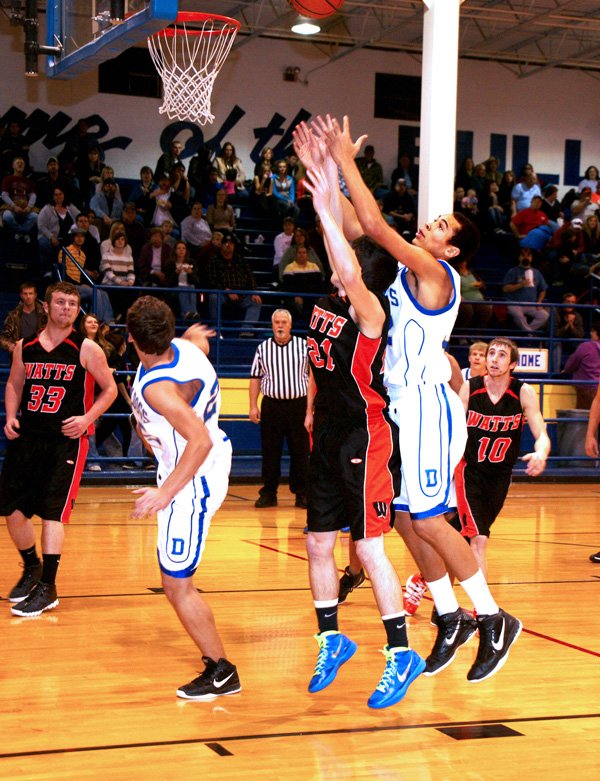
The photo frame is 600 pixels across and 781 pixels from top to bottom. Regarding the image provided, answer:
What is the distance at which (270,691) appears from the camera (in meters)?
4.77

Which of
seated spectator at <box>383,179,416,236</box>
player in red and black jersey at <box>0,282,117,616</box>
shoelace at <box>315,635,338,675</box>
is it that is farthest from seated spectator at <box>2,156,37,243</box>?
shoelace at <box>315,635,338,675</box>

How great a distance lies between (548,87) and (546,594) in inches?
713

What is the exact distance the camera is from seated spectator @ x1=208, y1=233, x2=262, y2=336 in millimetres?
14633

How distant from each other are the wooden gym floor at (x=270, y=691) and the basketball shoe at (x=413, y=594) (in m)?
0.10

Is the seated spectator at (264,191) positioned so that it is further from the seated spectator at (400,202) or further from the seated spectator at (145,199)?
the seated spectator at (400,202)

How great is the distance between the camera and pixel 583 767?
12.8 feet

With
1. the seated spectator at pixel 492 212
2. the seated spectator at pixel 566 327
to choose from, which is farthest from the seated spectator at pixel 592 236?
the seated spectator at pixel 566 327

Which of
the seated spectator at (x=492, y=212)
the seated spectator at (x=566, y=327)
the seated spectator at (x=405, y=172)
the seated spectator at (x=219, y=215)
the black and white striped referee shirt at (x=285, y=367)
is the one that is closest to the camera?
the black and white striped referee shirt at (x=285, y=367)

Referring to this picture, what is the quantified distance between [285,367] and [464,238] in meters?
6.27

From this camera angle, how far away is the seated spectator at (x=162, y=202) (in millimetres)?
16312

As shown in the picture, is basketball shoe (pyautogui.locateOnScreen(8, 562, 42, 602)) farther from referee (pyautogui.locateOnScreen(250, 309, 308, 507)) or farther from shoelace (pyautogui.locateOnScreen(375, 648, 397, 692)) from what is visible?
referee (pyautogui.locateOnScreen(250, 309, 308, 507))

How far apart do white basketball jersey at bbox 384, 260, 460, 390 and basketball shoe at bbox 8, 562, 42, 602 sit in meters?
2.88

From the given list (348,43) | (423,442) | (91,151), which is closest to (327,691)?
(423,442)

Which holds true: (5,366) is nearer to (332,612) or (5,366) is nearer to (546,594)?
(546,594)
